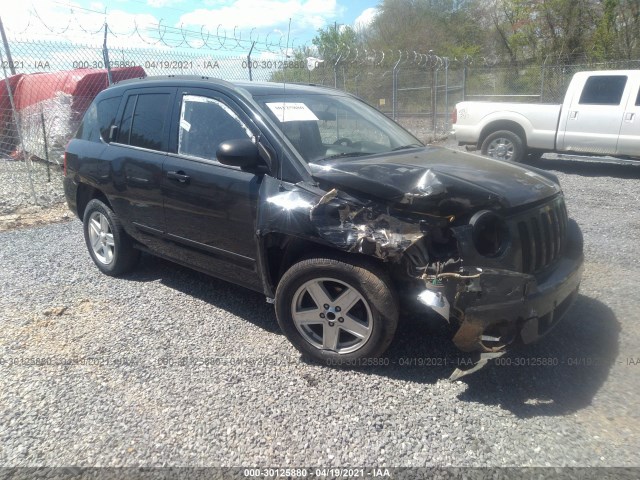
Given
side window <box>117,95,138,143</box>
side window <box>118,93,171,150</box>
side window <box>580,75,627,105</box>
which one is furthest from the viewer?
side window <box>580,75,627,105</box>

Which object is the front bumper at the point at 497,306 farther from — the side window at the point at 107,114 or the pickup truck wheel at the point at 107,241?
the side window at the point at 107,114

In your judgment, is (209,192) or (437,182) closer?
(437,182)

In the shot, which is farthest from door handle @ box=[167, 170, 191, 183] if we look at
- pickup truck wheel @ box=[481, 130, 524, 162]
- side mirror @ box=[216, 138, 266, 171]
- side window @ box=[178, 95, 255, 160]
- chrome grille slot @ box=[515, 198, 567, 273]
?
pickup truck wheel @ box=[481, 130, 524, 162]

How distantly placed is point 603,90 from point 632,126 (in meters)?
0.96

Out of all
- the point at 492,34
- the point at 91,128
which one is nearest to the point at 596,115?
the point at 91,128

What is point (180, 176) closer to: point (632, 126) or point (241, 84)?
point (241, 84)

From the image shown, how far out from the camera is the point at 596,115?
1004 centimetres

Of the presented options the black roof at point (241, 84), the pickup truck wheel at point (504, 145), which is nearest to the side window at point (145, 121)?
the black roof at point (241, 84)

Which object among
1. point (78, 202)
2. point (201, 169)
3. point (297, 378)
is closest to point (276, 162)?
point (201, 169)

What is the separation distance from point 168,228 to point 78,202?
5.56 feet

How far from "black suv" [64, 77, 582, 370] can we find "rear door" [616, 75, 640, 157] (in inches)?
276

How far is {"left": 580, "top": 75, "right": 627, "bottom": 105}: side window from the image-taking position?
32.7ft

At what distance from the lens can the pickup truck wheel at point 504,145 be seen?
35.2 ft

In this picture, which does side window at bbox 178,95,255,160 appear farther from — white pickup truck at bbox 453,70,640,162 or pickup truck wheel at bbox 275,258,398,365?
white pickup truck at bbox 453,70,640,162
